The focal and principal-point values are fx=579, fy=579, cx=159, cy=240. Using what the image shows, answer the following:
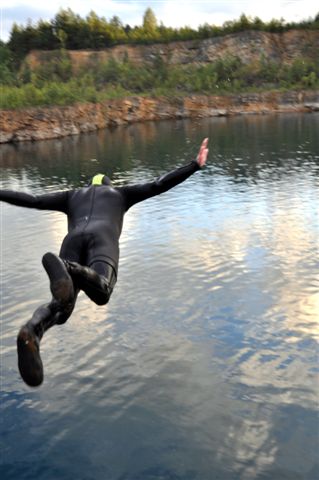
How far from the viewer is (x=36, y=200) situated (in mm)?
10414

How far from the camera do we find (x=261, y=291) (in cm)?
2081

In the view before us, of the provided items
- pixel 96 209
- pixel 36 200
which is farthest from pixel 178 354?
pixel 36 200

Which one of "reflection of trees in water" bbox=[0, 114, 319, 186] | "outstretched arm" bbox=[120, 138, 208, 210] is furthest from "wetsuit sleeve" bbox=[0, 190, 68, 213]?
"reflection of trees in water" bbox=[0, 114, 319, 186]

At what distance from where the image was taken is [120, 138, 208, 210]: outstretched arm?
1027 cm

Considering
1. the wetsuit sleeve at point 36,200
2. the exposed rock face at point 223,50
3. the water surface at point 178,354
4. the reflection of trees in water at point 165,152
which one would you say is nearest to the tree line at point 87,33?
the exposed rock face at point 223,50

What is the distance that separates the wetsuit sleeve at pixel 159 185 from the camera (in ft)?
33.7

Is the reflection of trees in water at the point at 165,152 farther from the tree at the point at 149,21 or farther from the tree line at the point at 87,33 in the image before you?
the tree at the point at 149,21

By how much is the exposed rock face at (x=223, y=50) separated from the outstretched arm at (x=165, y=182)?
144 m

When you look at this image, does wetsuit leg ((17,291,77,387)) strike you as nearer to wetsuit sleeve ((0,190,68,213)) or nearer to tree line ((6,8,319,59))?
wetsuit sleeve ((0,190,68,213))

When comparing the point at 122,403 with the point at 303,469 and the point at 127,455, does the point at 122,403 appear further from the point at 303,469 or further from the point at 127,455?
the point at 303,469

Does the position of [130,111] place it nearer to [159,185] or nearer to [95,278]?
[159,185]

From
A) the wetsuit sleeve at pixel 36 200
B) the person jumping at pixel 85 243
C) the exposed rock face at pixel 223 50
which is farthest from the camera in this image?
the exposed rock face at pixel 223 50

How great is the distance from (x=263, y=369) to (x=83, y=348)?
17.1 ft

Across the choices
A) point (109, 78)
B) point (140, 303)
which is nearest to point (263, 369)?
point (140, 303)
